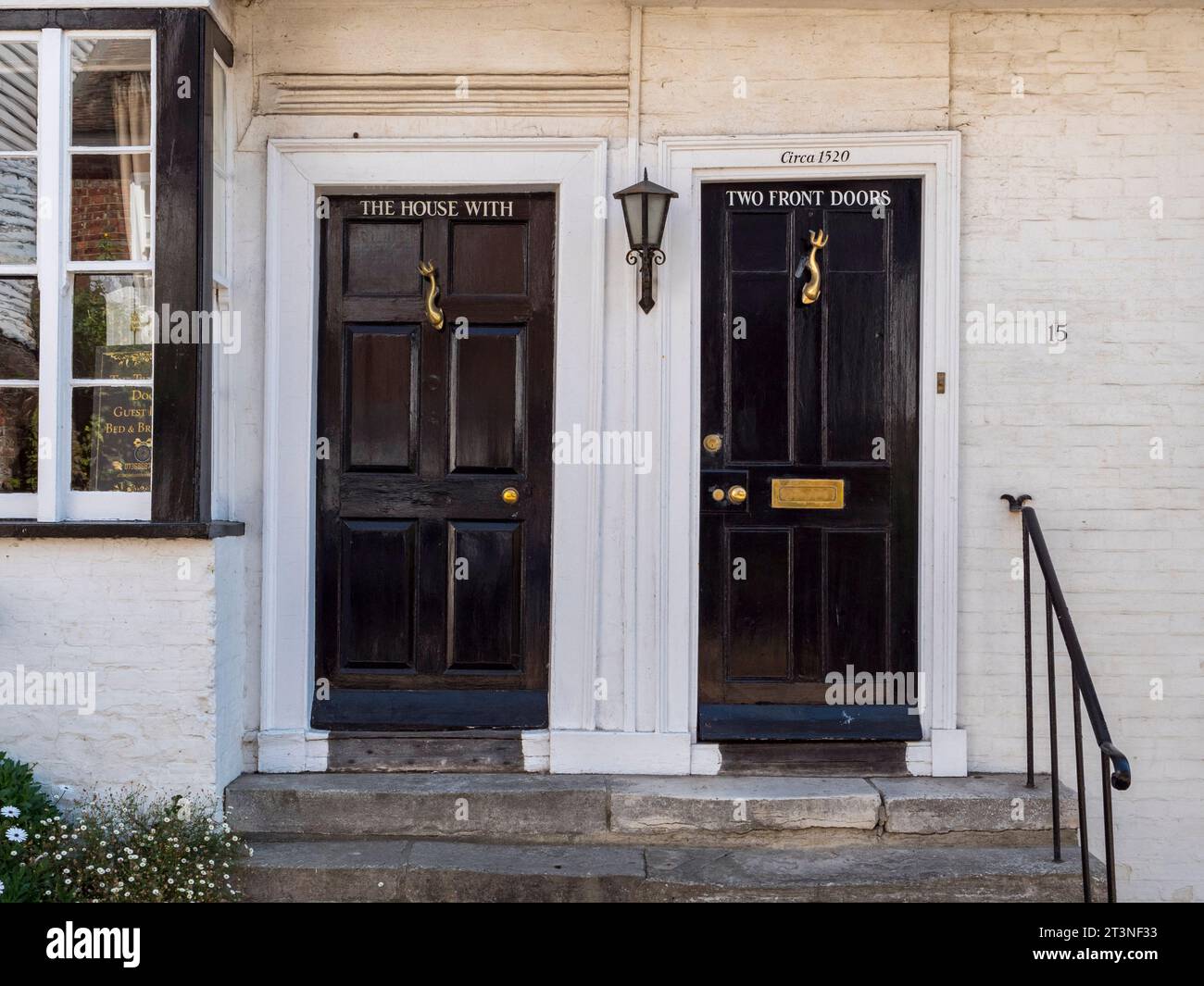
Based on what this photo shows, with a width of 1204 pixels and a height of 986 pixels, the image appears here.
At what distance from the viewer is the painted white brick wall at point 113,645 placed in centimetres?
387

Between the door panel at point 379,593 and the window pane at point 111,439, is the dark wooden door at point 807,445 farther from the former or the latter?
the window pane at point 111,439

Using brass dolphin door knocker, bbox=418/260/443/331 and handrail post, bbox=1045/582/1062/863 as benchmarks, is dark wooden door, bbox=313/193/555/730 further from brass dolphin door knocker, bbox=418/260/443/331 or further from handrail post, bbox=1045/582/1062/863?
handrail post, bbox=1045/582/1062/863

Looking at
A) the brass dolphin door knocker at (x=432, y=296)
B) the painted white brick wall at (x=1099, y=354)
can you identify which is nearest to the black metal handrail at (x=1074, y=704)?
the painted white brick wall at (x=1099, y=354)

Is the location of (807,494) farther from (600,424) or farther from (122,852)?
(122,852)

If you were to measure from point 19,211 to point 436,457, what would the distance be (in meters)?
1.92

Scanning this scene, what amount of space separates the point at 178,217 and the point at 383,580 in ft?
5.48

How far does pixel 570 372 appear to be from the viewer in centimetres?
422

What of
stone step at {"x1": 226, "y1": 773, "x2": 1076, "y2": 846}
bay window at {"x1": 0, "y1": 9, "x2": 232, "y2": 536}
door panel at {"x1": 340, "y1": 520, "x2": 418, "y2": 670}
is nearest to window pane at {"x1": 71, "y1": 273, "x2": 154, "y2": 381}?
bay window at {"x1": 0, "y1": 9, "x2": 232, "y2": 536}

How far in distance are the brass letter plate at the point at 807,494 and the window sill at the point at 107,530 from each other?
230cm

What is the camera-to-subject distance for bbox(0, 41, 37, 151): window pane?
13.1ft

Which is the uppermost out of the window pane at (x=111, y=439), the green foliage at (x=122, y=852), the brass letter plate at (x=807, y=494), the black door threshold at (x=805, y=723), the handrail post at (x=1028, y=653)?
the window pane at (x=111, y=439)
